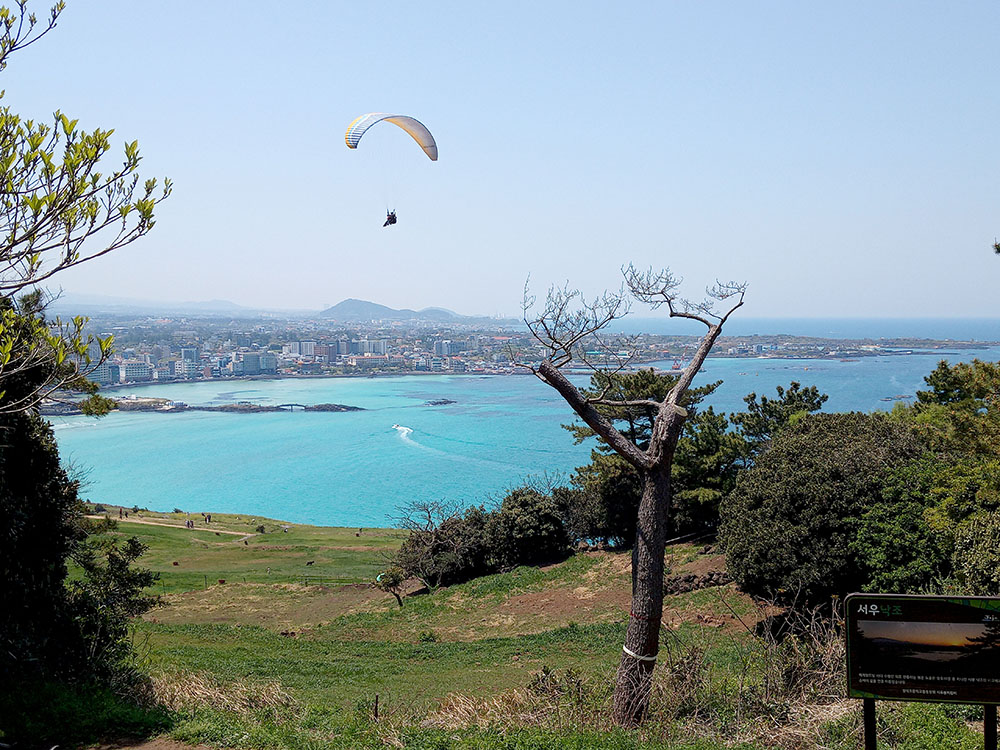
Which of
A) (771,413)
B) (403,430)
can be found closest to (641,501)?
(771,413)

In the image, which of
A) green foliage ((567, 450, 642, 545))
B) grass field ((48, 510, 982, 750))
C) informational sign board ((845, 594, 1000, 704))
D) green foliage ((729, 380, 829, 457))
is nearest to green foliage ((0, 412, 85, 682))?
grass field ((48, 510, 982, 750))

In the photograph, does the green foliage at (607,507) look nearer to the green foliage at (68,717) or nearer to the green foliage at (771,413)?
the green foliage at (771,413)

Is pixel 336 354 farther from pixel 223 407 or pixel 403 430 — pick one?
pixel 403 430

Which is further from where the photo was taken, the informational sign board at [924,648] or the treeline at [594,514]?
the treeline at [594,514]

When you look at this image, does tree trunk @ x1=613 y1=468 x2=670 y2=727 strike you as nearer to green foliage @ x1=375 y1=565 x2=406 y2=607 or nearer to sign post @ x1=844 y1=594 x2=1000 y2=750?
sign post @ x1=844 y1=594 x2=1000 y2=750

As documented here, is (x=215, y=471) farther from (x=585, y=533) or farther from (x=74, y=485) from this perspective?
(x=74, y=485)

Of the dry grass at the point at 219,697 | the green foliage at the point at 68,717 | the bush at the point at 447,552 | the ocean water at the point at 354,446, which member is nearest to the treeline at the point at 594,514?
the bush at the point at 447,552
